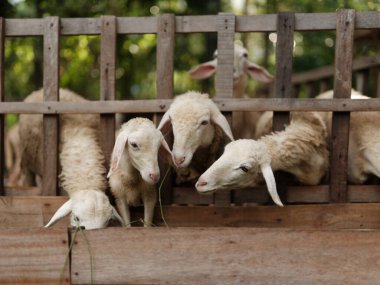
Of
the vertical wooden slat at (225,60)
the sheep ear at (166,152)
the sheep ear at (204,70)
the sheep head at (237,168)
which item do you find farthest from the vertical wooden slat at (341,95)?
the sheep ear at (204,70)

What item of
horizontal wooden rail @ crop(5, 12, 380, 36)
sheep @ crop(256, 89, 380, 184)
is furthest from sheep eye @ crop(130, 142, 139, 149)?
sheep @ crop(256, 89, 380, 184)

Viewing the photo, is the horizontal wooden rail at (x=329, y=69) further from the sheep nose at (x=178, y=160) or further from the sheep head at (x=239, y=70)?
the sheep nose at (x=178, y=160)

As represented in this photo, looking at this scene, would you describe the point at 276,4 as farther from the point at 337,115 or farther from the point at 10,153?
the point at 337,115

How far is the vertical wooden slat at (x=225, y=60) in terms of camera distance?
3361 millimetres

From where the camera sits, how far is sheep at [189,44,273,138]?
4.96m

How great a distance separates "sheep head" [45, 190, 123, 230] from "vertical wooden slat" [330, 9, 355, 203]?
1.52m

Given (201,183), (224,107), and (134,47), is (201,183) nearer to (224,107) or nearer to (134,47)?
(224,107)

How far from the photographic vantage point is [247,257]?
2.39 metres

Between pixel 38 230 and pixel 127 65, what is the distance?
753 cm

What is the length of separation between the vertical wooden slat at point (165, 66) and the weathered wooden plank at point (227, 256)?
1015mm

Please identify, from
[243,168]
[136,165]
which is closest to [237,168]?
[243,168]

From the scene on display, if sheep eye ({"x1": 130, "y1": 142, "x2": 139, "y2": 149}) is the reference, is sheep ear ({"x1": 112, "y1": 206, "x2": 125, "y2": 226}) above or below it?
below

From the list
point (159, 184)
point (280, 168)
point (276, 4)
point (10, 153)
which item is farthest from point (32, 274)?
point (276, 4)

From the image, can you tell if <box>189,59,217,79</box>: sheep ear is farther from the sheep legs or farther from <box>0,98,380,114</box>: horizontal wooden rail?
the sheep legs
